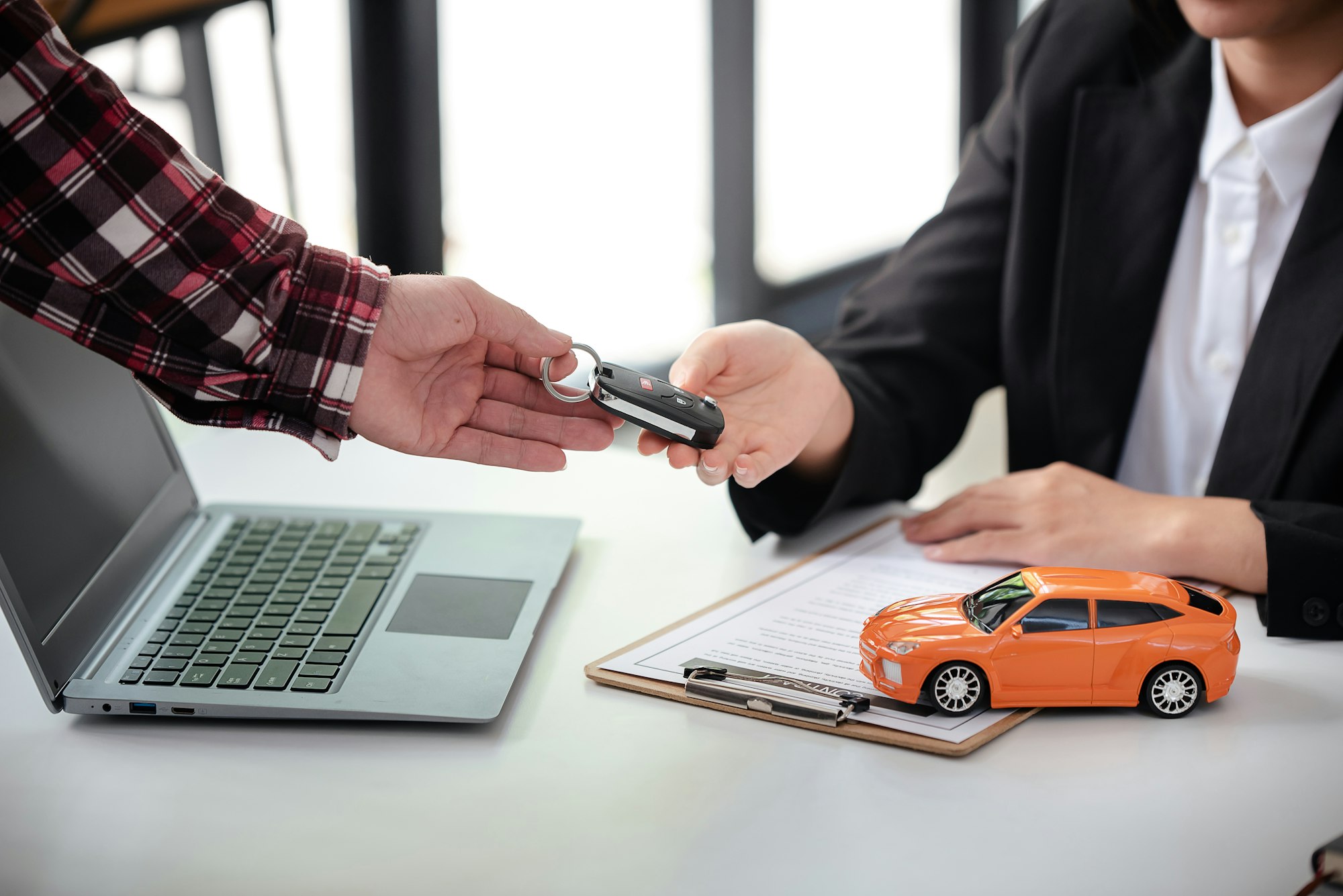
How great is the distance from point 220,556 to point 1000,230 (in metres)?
0.98

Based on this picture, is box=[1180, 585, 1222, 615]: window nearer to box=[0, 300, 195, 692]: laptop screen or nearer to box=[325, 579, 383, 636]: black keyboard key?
box=[325, 579, 383, 636]: black keyboard key

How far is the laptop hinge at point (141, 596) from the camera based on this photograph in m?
0.80

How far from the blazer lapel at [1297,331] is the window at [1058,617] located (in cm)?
55

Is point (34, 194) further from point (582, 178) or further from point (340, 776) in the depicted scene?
point (582, 178)

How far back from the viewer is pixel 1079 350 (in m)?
1.28

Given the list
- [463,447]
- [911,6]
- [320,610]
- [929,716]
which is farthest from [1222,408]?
[911,6]

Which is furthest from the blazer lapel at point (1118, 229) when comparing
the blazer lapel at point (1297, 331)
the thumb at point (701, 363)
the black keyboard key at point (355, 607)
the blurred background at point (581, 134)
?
the blurred background at point (581, 134)

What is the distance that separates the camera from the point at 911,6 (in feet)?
12.7

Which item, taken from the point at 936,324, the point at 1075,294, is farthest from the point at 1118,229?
the point at 936,324

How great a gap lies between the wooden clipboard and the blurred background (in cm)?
148

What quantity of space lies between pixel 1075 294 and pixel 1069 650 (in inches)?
26.8

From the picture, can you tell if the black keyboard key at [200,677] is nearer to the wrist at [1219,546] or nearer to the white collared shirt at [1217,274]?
the wrist at [1219,546]

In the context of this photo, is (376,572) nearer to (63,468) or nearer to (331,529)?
(331,529)

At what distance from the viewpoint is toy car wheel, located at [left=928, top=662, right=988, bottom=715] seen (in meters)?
0.72
